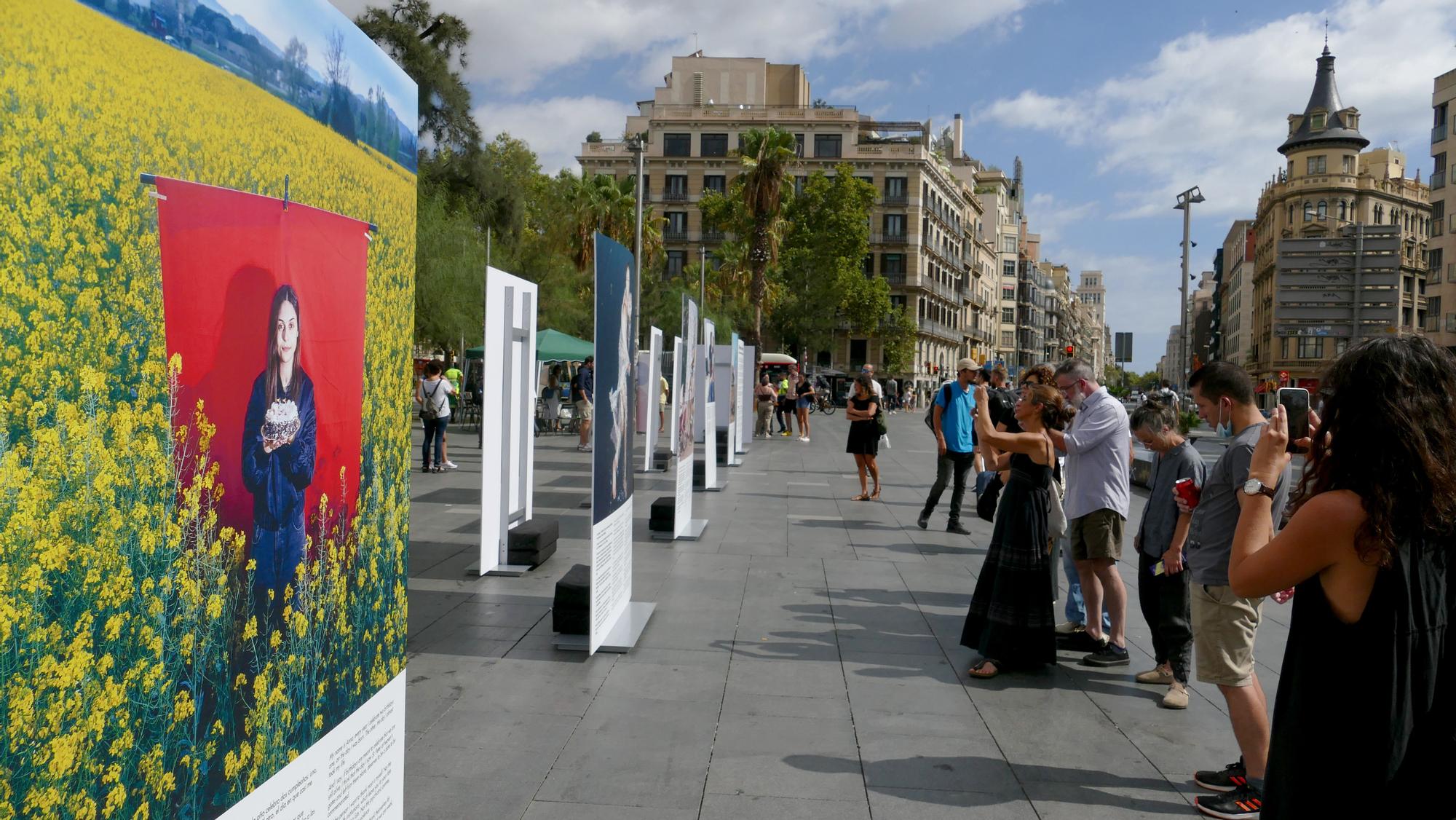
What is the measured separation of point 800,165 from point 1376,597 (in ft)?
230

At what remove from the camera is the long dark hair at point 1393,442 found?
7.33 ft

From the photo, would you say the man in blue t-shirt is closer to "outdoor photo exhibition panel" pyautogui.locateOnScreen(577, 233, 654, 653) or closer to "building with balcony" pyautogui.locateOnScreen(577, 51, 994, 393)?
"outdoor photo exhibition panel" pyautogui.locateOnScreen(577, 233, 654, 653)

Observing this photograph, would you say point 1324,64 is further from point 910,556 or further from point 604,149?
point 910,556

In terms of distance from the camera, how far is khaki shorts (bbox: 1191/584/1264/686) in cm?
389

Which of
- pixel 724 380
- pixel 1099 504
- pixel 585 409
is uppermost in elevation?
pixel 724 380

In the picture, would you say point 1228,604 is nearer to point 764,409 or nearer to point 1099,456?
point 1099,456

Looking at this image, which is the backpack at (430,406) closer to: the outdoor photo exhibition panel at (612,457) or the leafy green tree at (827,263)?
the outdoor photo exhibition panel at (612,457)

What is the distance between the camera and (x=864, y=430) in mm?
13352

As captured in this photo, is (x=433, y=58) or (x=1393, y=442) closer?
(x=1393, y=442)

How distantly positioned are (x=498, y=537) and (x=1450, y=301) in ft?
206

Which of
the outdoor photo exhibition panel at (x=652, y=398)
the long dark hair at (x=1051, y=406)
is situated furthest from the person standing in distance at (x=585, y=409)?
the long dark hair at (x=1051, y=406)

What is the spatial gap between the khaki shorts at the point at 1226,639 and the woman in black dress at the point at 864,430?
875 centimetres

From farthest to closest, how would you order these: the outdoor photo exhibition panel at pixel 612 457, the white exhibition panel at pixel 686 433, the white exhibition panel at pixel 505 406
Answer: the white exhibition panel at pixel 686 433 < the white exhibition panel at pixel 505 406 < the outdoor photo exhibition panel at pixel 612 457

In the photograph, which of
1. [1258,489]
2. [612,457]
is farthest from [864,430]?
[1258,489]
